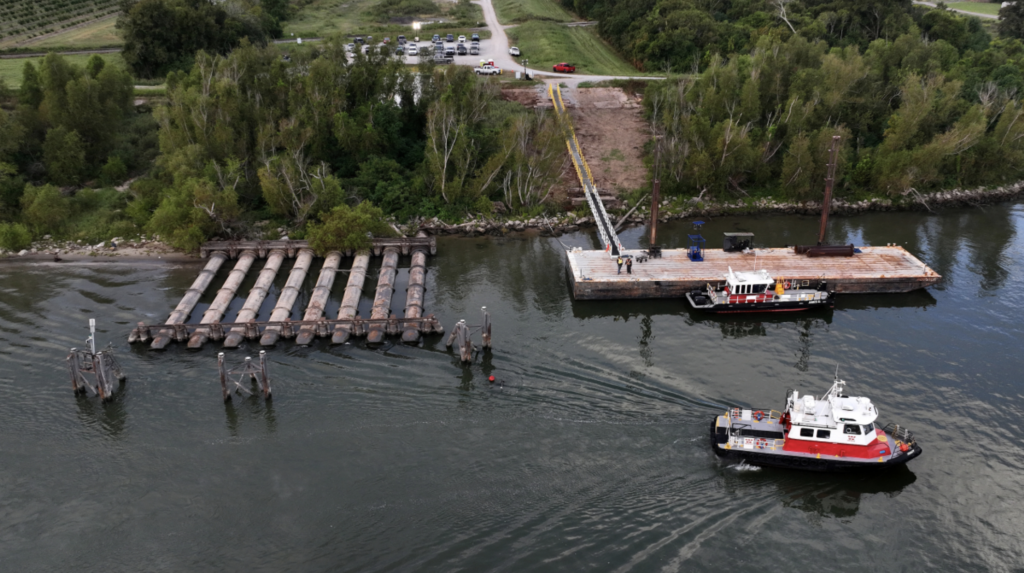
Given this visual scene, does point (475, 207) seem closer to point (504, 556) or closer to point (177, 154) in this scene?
point (177, 154)

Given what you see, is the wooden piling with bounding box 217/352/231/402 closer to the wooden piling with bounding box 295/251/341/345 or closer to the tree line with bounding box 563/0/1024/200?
the wooden piling with bounding box 295/251/341/345

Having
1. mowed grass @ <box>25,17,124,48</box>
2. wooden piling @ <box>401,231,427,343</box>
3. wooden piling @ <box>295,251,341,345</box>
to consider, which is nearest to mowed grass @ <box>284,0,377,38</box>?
mowed grass @ <box>25,17,124,48</box>

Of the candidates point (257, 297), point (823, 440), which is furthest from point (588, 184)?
point (823, 440)

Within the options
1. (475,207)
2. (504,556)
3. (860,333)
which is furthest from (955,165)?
(504,556)

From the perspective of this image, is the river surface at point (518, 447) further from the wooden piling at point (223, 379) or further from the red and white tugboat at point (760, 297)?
the red and white tugboat at point (760, 297)

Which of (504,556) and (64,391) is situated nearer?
(504,556)

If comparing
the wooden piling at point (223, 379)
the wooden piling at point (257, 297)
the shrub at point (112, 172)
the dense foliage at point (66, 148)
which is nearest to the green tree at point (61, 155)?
the dense foliage at point (66, 148)
